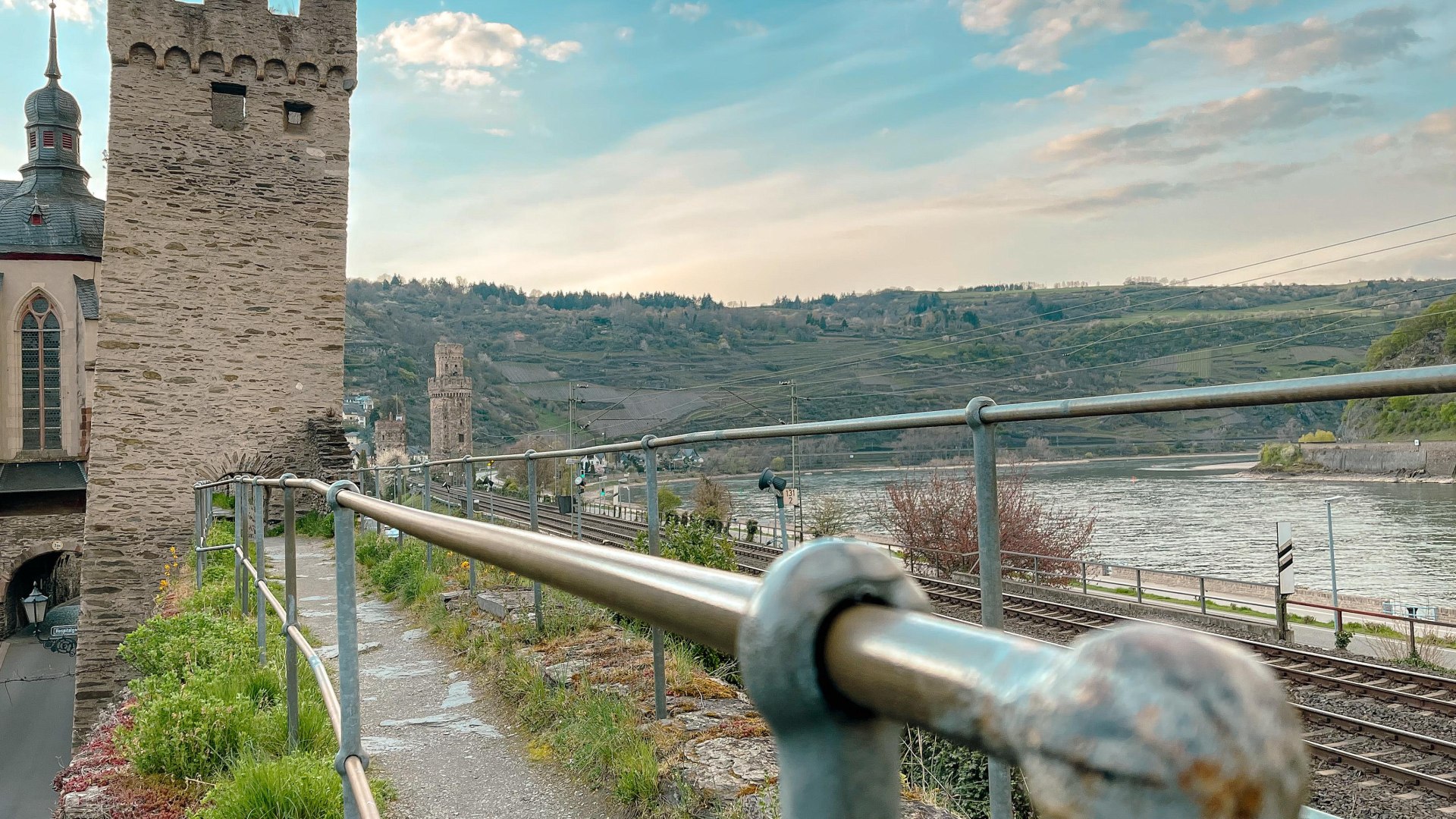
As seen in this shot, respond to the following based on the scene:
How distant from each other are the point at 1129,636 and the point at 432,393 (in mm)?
54895

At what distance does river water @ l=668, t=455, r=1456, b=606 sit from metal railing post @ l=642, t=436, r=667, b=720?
67 cm

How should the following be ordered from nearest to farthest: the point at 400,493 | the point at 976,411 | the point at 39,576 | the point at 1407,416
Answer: the point at 976,411 → the point at 1407,416 → the point at 400,493 → the point at 39,576

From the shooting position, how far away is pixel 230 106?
55.6 ft

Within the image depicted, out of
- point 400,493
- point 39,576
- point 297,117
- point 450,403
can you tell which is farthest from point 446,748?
point 450,403

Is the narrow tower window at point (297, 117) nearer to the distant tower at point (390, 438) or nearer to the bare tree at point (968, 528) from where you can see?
the bare tree at point (968, 528)

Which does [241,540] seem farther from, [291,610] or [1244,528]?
[1244,528]

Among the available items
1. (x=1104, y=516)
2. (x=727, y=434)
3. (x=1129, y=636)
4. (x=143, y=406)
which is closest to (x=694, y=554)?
(x=727, y=434)

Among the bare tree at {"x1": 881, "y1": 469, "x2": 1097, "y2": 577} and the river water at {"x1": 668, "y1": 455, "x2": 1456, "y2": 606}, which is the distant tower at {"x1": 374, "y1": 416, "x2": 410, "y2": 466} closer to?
the river water at {"x1": 668, "y1": 455, "x2": 1456, "y2": 606}

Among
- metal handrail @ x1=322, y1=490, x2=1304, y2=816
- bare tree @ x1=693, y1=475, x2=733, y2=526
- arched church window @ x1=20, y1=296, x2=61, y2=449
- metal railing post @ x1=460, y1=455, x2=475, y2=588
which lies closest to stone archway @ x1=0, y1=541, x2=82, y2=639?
arched church window @ x1=20, y1=296, x2=61, y2=449

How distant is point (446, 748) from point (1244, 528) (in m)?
3.49

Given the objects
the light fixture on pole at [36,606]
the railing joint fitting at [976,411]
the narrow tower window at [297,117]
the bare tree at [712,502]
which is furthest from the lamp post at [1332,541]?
the light fixture on pole at [36,606]

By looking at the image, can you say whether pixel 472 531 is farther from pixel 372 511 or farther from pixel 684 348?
pixel 684 348

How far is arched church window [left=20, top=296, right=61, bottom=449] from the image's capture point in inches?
995

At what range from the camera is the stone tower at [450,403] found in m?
52.2
